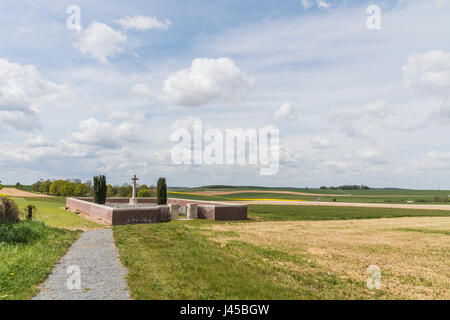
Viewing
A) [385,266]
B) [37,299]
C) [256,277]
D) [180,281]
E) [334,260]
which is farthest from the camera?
[334,260]

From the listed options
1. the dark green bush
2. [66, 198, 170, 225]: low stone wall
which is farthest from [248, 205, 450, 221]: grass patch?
the dark green bush

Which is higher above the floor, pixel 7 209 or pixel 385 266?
pixel 7 209

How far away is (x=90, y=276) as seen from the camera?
9.05m

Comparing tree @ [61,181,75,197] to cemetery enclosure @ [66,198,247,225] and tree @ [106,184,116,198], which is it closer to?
tree @ [106,184,116,198]

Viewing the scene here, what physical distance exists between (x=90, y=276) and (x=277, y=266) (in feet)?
19.3

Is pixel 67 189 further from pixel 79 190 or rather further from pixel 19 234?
pixel 19 234

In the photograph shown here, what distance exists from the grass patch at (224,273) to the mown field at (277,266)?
20 millimetres

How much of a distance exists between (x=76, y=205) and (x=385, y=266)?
3105cm

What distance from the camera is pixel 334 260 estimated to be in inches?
497

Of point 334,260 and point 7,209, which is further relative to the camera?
point 7,209

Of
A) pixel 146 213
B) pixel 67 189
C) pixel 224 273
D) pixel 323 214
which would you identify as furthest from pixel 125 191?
pixel 224 273

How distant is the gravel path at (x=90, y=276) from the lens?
7.38 meters
